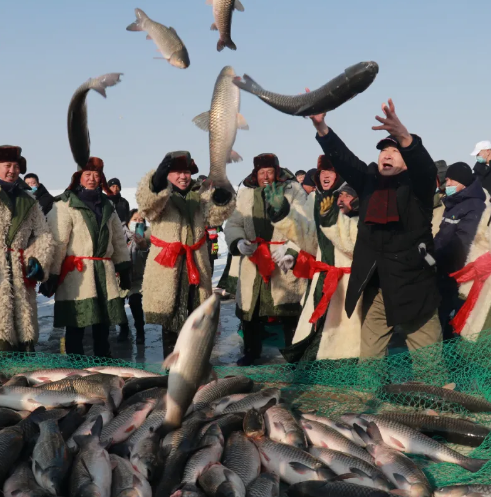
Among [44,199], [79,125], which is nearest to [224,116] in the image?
[79,125]

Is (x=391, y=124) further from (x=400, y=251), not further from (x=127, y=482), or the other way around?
(x=127, y=482)

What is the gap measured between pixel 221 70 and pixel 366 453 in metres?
2.74

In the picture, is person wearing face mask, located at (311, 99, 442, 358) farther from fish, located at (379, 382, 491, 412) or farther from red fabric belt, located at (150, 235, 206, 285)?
red fabric belt, located at (150, 235, 206, 285)

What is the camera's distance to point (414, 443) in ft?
13.3

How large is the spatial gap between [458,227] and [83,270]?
399 centimetres

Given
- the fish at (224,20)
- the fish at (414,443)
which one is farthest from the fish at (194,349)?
the fish at (224,20)

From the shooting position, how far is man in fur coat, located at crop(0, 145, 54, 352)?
21.1 ft

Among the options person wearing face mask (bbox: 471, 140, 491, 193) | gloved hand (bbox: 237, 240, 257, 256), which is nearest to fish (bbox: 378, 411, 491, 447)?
gloved hand (bbox: 237, 240, 257, 256)

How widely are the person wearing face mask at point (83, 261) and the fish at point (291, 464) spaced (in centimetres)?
361

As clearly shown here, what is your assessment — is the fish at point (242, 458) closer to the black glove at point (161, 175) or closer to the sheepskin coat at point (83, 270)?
the black glove at point (161, 175)

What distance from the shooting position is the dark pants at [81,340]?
283 inches

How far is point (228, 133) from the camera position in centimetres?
458

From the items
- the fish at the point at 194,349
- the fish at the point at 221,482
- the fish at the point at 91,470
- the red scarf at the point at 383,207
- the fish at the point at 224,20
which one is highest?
the fish at the point at 224,20

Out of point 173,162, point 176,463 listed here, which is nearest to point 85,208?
point 173,162
